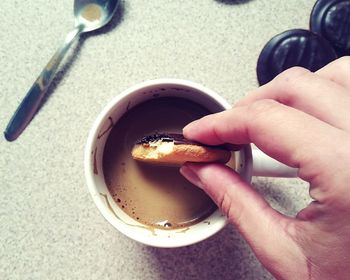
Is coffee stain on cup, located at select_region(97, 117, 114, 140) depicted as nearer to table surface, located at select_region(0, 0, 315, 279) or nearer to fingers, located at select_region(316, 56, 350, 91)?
table surface, located at select_region(0, 0, 315, 279)

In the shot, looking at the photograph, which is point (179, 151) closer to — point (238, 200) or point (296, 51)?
point (238, 200)

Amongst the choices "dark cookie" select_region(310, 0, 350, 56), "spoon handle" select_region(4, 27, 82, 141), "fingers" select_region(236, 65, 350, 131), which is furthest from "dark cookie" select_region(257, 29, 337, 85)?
"spoon handle" select_region(4, 27, 82, 141)

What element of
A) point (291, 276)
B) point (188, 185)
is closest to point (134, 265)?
point (188, 185)

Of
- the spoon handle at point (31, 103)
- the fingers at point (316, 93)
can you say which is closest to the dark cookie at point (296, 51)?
the fingers at point (316, 93)

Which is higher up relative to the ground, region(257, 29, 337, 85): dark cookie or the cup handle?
region(257, 29, 337, 85): dark cookie

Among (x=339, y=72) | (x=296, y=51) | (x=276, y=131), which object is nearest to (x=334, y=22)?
(x=296, y=51)

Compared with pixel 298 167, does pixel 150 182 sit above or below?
below

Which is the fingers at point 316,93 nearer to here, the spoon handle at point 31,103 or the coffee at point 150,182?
the coffee at point 150,182
